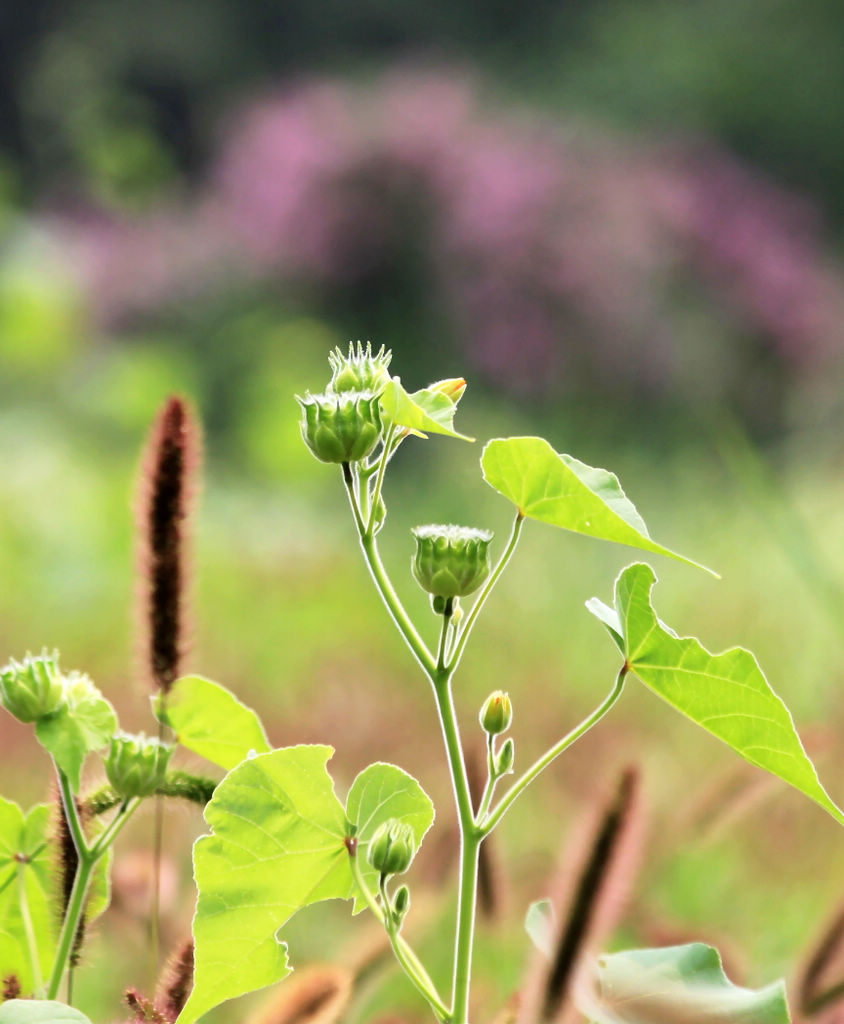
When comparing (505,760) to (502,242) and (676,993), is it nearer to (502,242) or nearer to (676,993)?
(676,993)

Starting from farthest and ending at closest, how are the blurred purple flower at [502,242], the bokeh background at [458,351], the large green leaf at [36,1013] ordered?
the blurred purple flower at [502,242]
the bokeh background at [458,351]
the large green leaf at [36,1013]

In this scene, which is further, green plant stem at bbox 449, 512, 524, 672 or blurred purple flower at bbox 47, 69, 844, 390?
blurred purple flower at bbox 47, 69, 844, 390

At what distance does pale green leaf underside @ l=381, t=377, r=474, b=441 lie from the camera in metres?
0.25

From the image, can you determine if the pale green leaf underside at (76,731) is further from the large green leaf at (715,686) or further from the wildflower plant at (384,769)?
the large green leaf at (715,686)

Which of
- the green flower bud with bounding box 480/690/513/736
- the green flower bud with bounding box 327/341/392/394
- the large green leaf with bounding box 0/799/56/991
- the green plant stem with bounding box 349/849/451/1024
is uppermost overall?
the green flower bud with bounding box 327/341/392/394

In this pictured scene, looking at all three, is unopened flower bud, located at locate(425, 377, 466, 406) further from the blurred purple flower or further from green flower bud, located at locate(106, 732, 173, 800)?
the blurred purple flower

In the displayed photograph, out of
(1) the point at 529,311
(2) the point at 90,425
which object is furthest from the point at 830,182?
(2) the point at 90,425

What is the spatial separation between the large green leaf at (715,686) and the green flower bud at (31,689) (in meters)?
0.11

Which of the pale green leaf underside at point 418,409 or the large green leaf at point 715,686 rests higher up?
the pale green leaf underside at point 418,409

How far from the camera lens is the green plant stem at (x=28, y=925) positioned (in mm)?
278

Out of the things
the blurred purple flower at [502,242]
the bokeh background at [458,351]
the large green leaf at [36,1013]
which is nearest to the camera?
the large green leaf at [36,1013]

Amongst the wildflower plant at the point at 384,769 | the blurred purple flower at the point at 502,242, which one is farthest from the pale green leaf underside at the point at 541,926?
the blurred purple flower at the point at 502,242

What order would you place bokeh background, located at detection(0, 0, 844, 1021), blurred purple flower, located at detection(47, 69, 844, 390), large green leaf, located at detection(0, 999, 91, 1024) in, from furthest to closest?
blurred purple flower, located at detection(47, 69, 844, 390)
bokeh background, located at detection(0, 0, 844, 1021)
large green leaf, located at detection(0, 999, 91, 1024)

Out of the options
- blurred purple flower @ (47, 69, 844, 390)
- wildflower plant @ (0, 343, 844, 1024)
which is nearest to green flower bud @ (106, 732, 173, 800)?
wildflower plant @ (0, 343, 844, 1024)
